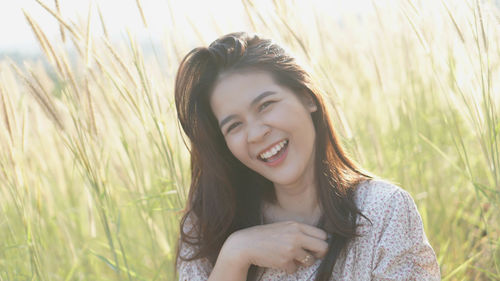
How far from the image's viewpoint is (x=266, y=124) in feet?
4.75

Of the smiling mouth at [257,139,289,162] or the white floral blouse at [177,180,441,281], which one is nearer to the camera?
the white floral blouse at [177,180,441,281]

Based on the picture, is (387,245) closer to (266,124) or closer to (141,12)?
(266,124)

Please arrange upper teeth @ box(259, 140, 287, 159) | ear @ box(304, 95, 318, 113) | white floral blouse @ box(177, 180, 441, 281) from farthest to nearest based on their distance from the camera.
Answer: ear @ box(304, 95, 318, 113) → upper teeth @ box(259, 140, 287, 159) → white floral blouse @ box(177, 180, 441, 281)

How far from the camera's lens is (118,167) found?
81.6 inches

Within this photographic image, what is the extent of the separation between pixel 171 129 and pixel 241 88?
0.98 metres

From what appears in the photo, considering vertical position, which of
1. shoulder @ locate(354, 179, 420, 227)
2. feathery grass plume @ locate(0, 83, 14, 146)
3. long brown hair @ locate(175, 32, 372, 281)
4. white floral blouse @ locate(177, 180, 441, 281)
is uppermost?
feathery grass plume @ locate(0, 83, 14, 146)

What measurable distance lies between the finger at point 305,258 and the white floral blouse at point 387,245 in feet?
0.09

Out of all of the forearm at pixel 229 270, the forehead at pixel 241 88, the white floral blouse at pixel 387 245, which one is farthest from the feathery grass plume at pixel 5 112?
the white floral blouse at pixel 387 245

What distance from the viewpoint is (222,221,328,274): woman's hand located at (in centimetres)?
142

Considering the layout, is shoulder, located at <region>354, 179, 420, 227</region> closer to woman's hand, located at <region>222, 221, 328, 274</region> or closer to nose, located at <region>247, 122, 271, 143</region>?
woman's hand, located at <region>222, 221, 328, 274</region>

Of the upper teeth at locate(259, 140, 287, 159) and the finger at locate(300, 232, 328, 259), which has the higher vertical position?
the upper teeth at locate(259, 140, 287, 159)

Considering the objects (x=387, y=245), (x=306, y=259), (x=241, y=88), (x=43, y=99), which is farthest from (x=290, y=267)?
(x=43, y=99)

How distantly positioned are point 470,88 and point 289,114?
1.76 ft

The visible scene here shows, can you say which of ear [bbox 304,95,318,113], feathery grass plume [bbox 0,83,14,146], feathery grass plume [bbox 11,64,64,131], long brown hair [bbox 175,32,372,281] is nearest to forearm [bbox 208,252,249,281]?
long brown hair [bbox 175,32,372,281]
